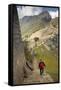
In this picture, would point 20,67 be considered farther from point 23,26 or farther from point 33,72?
point 23,26

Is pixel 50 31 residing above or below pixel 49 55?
Result: above

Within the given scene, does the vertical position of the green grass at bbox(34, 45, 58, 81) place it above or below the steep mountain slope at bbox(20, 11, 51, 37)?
below

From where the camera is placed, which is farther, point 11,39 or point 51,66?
point 51,66

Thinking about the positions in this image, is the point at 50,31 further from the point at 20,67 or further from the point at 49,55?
the point at 20,67

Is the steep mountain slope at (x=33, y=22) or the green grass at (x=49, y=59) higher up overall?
the steep mountain slope at (x=33, y=22)

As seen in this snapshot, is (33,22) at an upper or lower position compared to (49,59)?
upper
